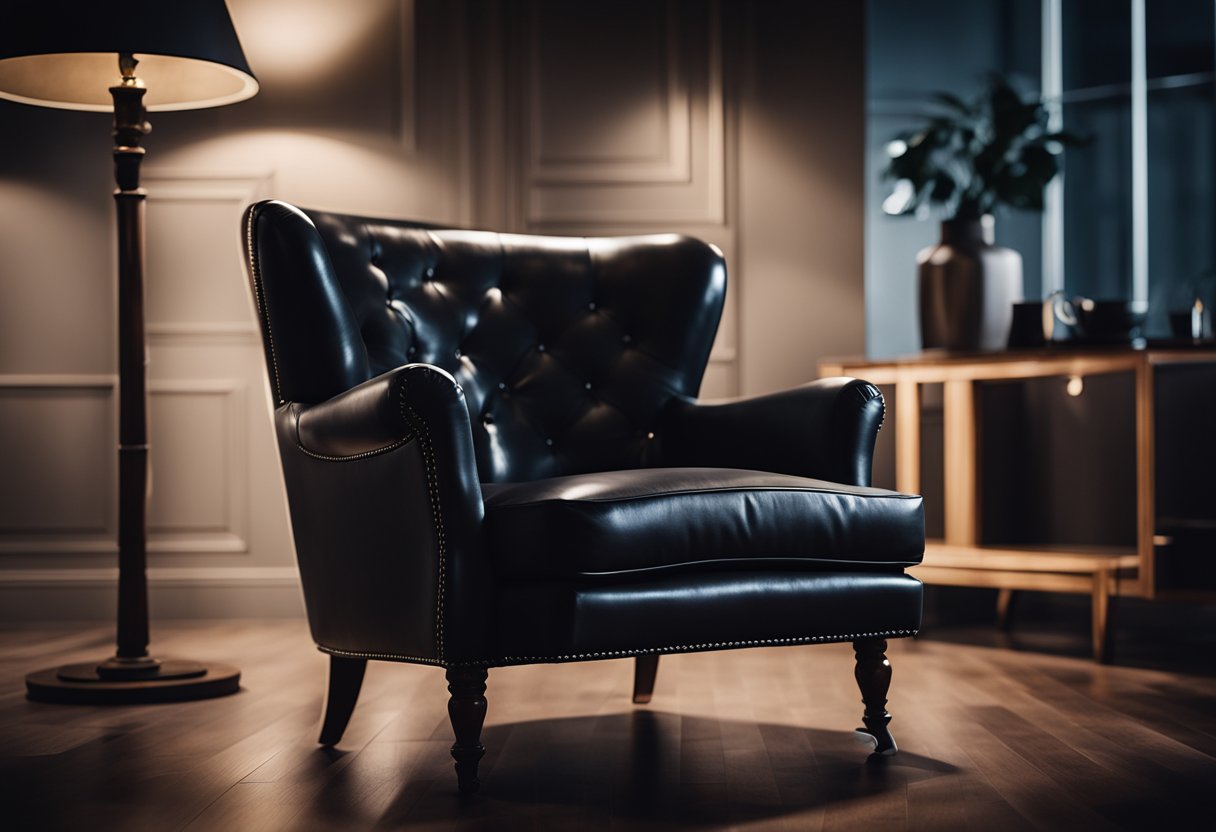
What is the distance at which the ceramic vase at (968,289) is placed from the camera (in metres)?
3.46

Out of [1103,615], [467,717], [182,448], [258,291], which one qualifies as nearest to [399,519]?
[467,717]

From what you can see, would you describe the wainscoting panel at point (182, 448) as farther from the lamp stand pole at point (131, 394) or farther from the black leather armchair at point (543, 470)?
the black leather armchair at point (543, 470)

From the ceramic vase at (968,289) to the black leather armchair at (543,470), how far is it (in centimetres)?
115

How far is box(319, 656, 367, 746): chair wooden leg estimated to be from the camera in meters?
2.11

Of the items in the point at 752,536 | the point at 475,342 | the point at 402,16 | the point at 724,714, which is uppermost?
the point at 402,16

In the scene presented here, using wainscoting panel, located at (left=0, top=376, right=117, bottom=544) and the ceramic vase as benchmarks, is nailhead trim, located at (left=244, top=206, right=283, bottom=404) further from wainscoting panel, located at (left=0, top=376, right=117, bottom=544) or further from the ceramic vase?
the ceramic vase

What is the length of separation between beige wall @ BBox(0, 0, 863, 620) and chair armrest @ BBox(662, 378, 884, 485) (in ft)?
4.79

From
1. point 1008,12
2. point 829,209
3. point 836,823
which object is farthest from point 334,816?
point 1008,12

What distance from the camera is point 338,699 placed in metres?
2.12

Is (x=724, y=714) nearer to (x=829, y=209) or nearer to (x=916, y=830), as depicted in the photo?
(x=916, y=830)

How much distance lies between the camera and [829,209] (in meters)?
3.83

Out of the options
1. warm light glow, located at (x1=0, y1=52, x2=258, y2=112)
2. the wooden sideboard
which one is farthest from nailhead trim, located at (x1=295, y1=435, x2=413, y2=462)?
the wooden sideboard

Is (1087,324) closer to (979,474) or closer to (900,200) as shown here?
(979,474)

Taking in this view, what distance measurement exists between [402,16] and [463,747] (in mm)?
2634
